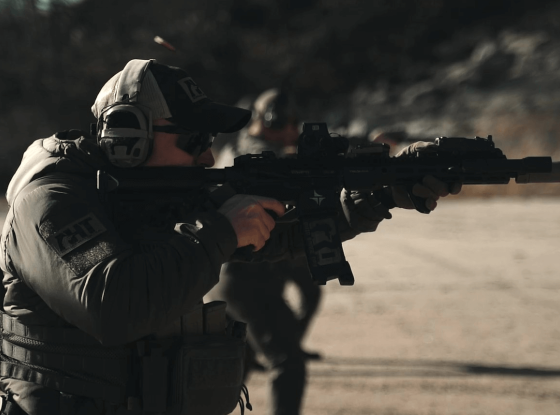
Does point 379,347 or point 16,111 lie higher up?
point 16,111

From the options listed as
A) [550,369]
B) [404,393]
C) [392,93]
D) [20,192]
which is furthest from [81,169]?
[392,93]

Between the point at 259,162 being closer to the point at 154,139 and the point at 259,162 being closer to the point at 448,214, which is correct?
the point at 154,139

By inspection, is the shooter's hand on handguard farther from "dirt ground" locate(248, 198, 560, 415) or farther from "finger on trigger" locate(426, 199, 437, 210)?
"dirt ground" locate(248, 198, 560, 415)

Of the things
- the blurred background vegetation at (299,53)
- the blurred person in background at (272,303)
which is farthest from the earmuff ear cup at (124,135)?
the blurred background vegetation at (299,53)

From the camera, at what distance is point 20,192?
2.44m

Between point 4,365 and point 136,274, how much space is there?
2.13 feet

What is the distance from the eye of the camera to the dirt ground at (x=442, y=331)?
554 cm

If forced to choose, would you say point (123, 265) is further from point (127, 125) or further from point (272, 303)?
point (272, 303)

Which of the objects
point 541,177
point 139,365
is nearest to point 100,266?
point 139,365

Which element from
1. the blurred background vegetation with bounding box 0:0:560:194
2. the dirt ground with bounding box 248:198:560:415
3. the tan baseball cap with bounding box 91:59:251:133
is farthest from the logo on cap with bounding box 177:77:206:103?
the blurred background vegetation with bounding box 0:0:560:194

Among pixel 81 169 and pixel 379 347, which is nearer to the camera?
pixel 81 169

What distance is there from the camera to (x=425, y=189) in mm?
3129

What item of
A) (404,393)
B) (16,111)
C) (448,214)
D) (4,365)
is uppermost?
(16,111)

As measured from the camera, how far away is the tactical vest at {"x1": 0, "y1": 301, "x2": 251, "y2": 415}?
2490mm
